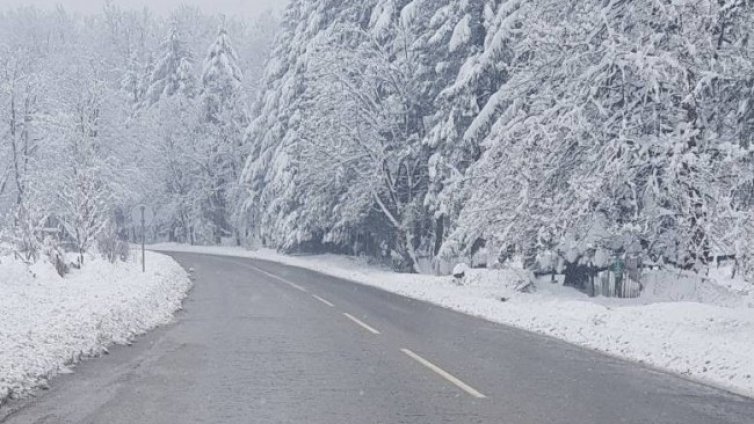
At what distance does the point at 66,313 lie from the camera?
12219mm

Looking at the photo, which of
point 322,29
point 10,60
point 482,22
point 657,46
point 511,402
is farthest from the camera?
point 10,60

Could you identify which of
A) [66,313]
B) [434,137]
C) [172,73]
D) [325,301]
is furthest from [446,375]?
[172,73]

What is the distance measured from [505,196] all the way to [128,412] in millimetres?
13942

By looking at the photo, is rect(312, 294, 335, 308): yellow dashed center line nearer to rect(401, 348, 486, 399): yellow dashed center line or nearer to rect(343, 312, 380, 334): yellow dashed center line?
rect(343, 312, 380, 334): yellow dashed center line

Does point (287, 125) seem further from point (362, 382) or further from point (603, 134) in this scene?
point (362, 382)

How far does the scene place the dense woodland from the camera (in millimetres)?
16625

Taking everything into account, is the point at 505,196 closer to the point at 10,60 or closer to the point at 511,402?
the point at 511,402

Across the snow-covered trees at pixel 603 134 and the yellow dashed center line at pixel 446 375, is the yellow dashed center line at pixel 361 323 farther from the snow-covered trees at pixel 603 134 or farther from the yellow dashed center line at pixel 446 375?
the snow-covered trees at pixel 603 134

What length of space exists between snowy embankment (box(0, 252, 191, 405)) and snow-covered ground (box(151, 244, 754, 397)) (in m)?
7.36

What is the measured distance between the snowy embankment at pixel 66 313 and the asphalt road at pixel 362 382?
13.4 inches

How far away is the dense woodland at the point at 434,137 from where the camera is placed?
16.6m

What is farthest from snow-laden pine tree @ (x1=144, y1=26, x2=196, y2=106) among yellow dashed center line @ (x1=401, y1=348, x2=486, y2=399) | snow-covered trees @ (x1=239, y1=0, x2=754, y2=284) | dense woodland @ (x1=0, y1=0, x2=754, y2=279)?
yellow dashed center line @ (x1=401, y1=348, x2=486, y2=399)

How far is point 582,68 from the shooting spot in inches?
731

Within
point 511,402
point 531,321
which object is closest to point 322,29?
point 531,321
